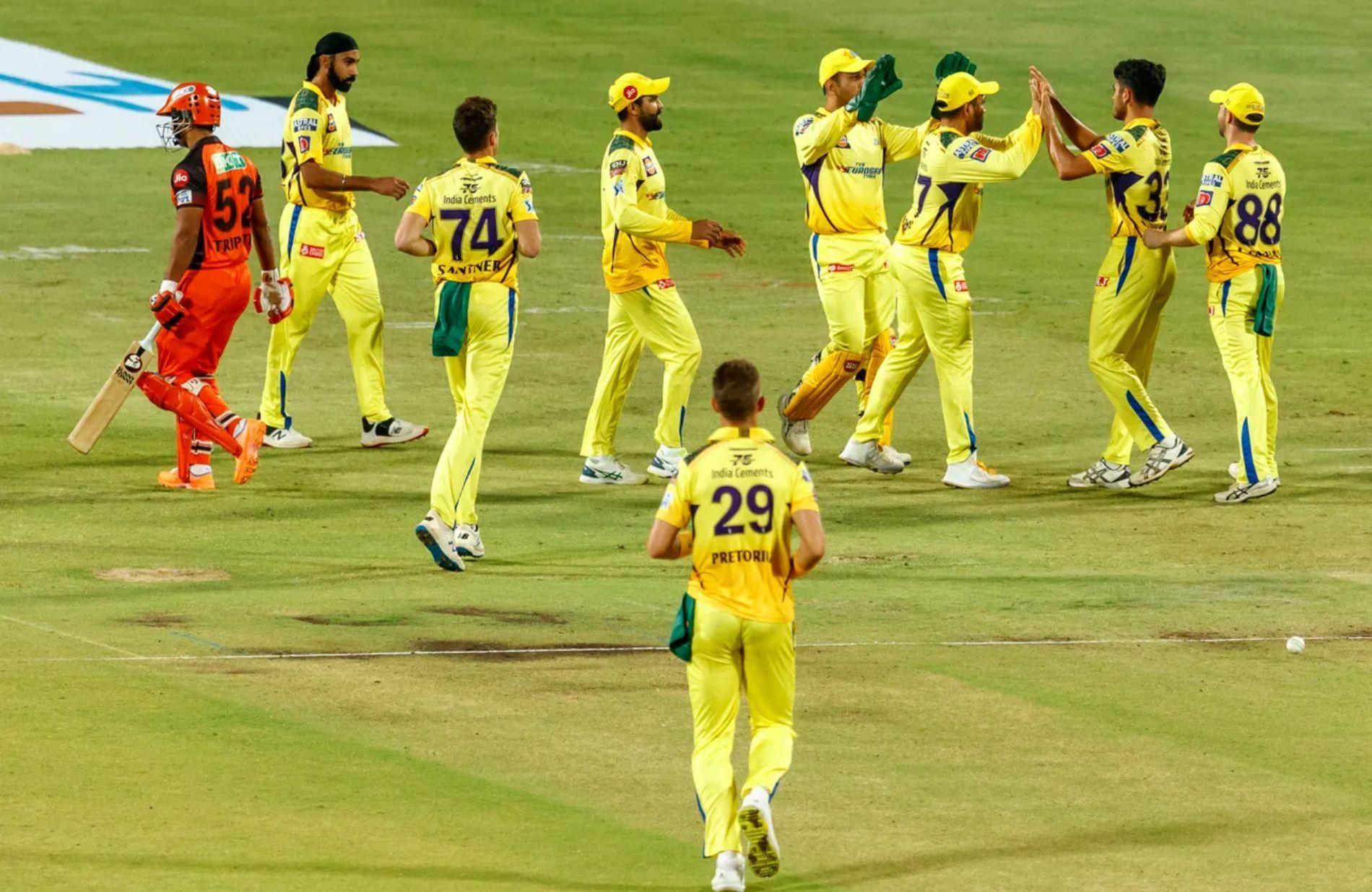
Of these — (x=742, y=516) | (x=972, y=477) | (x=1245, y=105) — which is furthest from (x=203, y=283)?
(x=742, y=516)

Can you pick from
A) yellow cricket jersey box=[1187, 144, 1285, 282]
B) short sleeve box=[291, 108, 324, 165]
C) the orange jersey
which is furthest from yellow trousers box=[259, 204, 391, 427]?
yellow cricket jersey box=[1187, 144, 1285, 282]

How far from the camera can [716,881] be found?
7.98 m

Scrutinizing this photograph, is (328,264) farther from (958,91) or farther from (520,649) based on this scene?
(520,649)

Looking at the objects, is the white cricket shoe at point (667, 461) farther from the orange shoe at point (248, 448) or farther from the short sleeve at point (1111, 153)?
the short sleeve at point (1111, 153)

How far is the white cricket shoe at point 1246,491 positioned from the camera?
15.0 metres

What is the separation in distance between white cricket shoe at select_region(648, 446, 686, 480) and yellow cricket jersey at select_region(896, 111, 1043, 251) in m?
2.01

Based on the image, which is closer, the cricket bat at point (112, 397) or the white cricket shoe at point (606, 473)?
the cricket bat at point (112, 397)

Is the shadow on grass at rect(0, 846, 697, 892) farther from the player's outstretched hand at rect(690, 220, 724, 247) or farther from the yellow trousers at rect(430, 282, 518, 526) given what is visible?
the player's outstretched hand at rect(690, 220, 724, 247)

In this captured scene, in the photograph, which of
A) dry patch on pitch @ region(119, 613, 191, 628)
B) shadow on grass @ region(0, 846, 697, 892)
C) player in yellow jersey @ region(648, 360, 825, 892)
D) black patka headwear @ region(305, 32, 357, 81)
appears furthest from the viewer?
black patka headwear @ region(305, 32, 357, 81)

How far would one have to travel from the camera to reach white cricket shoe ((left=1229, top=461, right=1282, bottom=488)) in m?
15.1

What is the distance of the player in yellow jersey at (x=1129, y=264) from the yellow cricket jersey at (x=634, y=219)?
8.02 ft

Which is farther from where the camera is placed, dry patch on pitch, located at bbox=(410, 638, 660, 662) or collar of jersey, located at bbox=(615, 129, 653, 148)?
collar of jersey, located at bbox=(615, 129, 653, 148)

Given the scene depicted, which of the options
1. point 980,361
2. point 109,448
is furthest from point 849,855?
point 980,361

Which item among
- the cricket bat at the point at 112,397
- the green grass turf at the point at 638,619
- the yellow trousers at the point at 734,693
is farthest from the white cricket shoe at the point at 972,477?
the yellow trousers at the point at 734,693
